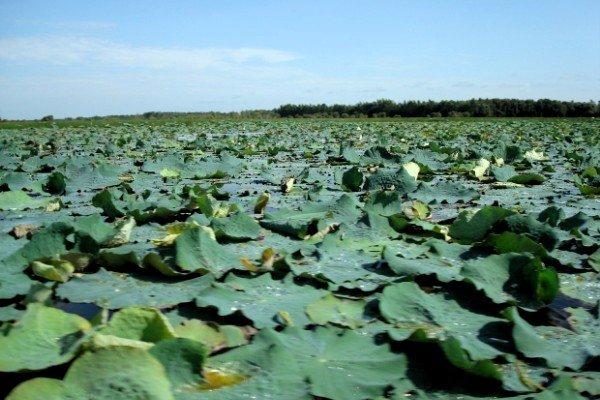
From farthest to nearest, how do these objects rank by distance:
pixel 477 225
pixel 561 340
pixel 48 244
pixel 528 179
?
pixel 528 179
pixel 477 225
pixel 48 244
pixel 561 340

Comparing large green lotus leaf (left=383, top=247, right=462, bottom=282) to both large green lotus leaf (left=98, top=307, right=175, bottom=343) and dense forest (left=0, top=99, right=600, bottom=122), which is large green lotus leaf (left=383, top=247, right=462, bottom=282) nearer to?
large green lotus leaf (left=98, top=307, right=175, bottom=343)

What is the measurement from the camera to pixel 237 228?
2.46m

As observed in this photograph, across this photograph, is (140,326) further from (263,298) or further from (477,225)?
(477,225)

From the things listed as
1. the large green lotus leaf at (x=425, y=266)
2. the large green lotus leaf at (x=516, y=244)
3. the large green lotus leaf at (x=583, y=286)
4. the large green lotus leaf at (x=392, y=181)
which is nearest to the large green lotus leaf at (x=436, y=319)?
the large green lotus leaf at (x=425, y=266)

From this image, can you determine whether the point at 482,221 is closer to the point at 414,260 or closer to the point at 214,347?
Result: the point at 414,260

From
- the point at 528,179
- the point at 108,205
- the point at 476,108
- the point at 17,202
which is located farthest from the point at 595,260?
the point at 476,108

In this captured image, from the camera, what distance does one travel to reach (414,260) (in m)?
2.04

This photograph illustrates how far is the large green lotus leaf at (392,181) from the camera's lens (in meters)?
3.86

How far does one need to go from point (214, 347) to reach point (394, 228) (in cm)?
144

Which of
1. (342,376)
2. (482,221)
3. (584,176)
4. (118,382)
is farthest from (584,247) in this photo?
(584,176)

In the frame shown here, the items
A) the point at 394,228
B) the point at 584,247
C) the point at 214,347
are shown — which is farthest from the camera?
the point at 394,228

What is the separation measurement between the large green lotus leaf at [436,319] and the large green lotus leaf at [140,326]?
0.54m

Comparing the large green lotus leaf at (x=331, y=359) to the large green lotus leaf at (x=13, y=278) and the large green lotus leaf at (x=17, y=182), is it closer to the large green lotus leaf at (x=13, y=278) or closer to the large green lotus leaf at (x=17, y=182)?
the large green lotus leaf at (x=13, y=278)

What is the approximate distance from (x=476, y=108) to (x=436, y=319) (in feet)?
131
